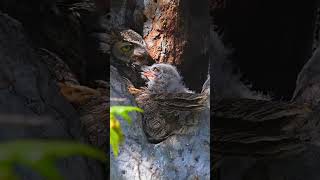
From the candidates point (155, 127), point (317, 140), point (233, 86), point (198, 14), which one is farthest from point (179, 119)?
point (317, 140)

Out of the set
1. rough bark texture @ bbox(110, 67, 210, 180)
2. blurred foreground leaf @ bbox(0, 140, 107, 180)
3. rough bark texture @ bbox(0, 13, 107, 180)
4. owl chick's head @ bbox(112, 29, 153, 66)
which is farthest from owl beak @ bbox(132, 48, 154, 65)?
blurred foreground leaf @ bbox(0, 140, 107, 180)

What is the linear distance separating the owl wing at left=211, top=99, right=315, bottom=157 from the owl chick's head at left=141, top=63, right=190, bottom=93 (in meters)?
0.26

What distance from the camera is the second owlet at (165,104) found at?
8.82ft

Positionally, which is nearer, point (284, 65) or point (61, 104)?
point (61, 104)

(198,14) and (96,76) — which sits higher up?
(198,14)

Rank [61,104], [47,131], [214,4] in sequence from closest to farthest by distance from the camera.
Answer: [47,131], [61,104], [214,4]

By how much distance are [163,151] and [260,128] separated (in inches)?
21.9

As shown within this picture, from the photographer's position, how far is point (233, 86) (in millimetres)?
2836

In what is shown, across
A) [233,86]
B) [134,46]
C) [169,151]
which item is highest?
[134,46]

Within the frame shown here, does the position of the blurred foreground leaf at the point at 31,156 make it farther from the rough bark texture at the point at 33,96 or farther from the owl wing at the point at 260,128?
the owl wing at the point at 260,128

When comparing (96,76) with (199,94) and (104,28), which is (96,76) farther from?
(199,94)

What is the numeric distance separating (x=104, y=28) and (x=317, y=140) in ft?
4.36

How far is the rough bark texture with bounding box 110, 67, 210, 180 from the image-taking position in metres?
2.66

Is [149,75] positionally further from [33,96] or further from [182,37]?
[33,96]
